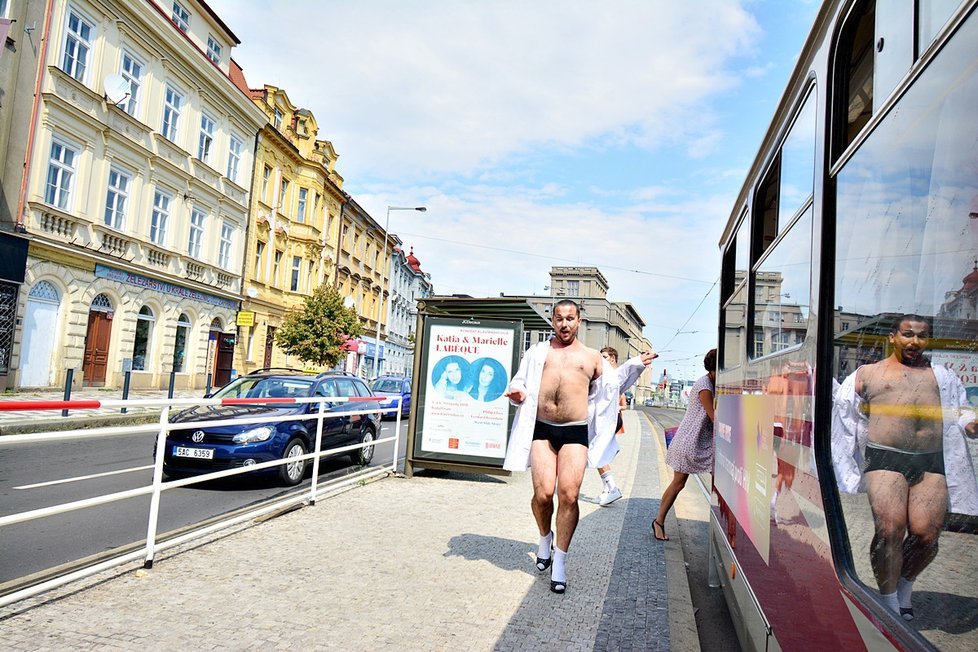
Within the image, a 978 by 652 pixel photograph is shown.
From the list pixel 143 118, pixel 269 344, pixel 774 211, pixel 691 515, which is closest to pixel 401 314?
pixel 269 344

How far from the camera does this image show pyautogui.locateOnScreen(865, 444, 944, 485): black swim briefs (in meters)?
1.39

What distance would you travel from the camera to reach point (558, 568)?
4688 mm

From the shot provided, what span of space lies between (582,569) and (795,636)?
10.6 ft

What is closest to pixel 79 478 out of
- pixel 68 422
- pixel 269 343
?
pixel 68 422

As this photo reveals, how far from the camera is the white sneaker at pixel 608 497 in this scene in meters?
8.09

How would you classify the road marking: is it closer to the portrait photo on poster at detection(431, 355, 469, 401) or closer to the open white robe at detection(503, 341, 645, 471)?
the portrait photo on poster at detection(431, 355, 469, 401)

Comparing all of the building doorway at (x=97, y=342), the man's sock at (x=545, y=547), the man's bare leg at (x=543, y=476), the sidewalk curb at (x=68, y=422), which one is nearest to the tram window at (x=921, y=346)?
the man's bare leg at (x=543, y=476)

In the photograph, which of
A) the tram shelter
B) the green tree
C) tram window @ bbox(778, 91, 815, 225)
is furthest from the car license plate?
the green tree

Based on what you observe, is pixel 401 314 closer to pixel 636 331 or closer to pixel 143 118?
pixel 143 118

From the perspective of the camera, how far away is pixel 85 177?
20.8m

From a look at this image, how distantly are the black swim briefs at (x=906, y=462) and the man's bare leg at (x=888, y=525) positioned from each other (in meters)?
0.02

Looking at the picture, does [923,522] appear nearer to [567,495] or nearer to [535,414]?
[567,495]

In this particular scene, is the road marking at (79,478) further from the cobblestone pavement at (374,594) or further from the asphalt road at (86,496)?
the cobblestone pavement at (374,594)

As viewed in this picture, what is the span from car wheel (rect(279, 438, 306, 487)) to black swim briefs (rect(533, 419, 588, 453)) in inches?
183
